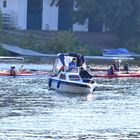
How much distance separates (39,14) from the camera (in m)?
118

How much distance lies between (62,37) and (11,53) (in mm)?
8358

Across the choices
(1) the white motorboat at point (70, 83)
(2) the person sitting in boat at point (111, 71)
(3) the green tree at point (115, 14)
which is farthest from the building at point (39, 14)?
(1) the white motorboat at point (70, 83)

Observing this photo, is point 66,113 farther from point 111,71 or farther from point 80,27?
point 80,27

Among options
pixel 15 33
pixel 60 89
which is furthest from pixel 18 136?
A: pixel 15 33

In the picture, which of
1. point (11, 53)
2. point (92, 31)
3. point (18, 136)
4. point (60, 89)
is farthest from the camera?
point (92, 31)

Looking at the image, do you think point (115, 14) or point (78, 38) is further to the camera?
point (78, 38)

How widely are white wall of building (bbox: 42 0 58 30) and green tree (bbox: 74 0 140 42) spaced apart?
4184 mm

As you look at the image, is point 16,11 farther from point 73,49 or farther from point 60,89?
point 60,89

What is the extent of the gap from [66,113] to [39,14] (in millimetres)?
75901

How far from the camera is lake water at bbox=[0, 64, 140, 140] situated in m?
35.2

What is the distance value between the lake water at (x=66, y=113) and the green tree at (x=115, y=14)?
171 feet

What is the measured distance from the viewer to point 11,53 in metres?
99.4

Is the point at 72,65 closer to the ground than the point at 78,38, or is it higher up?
closer to the ground

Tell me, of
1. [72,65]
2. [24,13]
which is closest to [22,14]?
[24,13]
